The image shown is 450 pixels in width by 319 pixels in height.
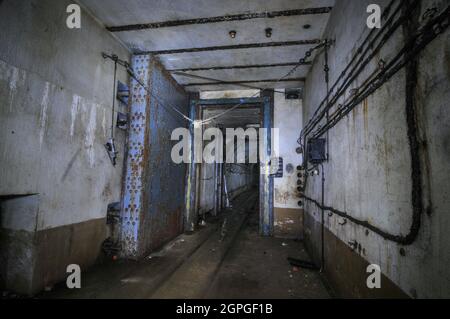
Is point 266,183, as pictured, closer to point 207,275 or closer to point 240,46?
point 207,275

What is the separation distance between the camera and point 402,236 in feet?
5.47

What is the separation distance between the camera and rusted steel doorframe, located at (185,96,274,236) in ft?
21.9

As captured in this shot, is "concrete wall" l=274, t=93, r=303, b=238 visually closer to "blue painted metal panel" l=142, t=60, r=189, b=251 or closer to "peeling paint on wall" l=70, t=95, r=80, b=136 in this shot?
"blue painted metal panel" l=142, t=60, r=189, b=251

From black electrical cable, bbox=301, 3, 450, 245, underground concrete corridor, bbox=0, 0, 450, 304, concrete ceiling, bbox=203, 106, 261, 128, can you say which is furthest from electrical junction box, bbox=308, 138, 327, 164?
concrete ceiling, bbox=203, 106, 261, 128

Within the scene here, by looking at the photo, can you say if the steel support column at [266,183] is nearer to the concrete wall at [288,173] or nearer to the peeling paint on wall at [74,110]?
the concrete wall at [288,173]

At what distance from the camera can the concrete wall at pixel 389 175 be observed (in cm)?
132

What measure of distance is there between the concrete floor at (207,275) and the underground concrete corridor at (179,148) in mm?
36

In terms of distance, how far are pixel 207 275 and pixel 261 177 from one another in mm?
3615

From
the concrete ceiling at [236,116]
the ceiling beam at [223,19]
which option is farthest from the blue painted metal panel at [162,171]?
the concrete ceiling at [236,116]

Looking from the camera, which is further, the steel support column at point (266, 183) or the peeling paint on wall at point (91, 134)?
the steel support column at point (266, 183)

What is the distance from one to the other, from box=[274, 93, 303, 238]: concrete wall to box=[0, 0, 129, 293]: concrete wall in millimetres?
4709

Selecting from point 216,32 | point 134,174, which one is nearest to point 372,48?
point 216,32

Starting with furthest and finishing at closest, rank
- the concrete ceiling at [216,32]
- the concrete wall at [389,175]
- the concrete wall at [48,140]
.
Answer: the concrete ceiling at [216,32] → the concrete wall at [48,140] → the concrete wall at [389,175]
